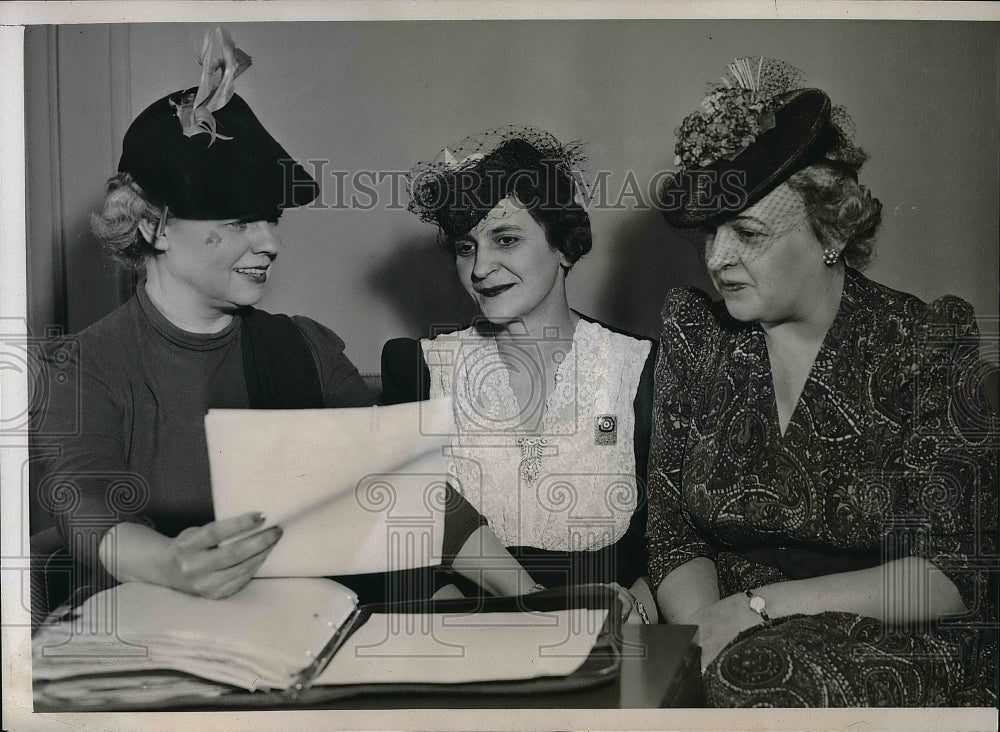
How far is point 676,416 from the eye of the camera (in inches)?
91.2

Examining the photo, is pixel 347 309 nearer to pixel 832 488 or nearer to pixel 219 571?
pixel 219 571

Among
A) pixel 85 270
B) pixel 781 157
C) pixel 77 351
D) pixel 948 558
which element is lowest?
pixel 948 558

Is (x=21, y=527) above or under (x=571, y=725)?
above

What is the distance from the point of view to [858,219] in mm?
2289

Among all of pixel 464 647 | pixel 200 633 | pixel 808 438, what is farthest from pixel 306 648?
pixel 808 438

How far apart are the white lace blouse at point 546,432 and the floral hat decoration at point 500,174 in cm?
30

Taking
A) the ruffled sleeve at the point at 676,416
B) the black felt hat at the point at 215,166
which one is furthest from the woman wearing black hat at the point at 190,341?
the ruffled sleeve at the point at 676,416

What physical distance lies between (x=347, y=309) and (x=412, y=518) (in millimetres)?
534

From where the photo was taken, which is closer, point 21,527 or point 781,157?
point 781,157

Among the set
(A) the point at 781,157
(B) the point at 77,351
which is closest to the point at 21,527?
(B) the point at 77,351

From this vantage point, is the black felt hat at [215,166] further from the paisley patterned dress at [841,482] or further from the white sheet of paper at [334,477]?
the paisley patterned dress at [841,482]

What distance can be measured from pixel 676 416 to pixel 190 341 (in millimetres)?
1192

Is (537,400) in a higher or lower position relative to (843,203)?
lower

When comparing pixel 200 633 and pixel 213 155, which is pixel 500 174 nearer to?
pixel 213 155
